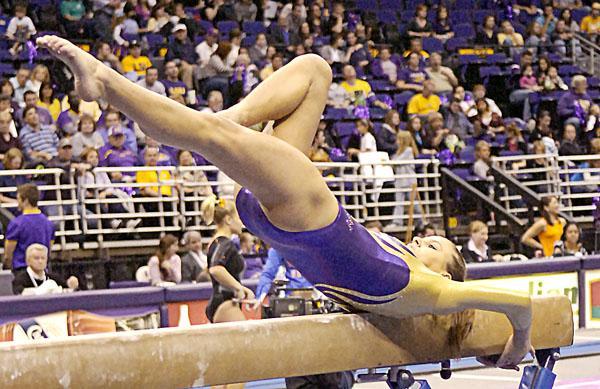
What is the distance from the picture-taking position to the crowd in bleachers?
1075cm

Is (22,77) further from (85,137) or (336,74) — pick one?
(336,74)

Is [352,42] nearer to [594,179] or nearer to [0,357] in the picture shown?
[594,179]

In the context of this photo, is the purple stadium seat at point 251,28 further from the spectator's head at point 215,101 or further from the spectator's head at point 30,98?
the spectator's head at point 30,98

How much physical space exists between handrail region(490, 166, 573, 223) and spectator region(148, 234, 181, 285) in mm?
4875

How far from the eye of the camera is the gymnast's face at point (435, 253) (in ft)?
14.2

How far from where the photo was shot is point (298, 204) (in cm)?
395

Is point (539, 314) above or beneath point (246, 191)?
beneath

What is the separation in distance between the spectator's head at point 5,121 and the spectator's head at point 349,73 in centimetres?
465

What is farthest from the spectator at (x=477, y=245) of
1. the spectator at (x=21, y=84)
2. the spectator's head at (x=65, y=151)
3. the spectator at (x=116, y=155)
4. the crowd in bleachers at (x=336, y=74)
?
the spectator at (x=21, y=84)

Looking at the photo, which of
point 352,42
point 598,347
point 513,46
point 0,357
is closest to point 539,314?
point 0,357

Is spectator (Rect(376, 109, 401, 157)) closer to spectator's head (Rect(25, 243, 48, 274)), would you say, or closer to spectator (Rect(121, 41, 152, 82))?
spectator (Rect(121, 41, 152, 82))

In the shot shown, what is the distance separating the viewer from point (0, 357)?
133 inches

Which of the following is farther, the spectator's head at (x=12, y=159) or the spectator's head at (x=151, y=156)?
the spectator's head at (x=151, y=156)

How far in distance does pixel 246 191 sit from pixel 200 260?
5.25 metres
